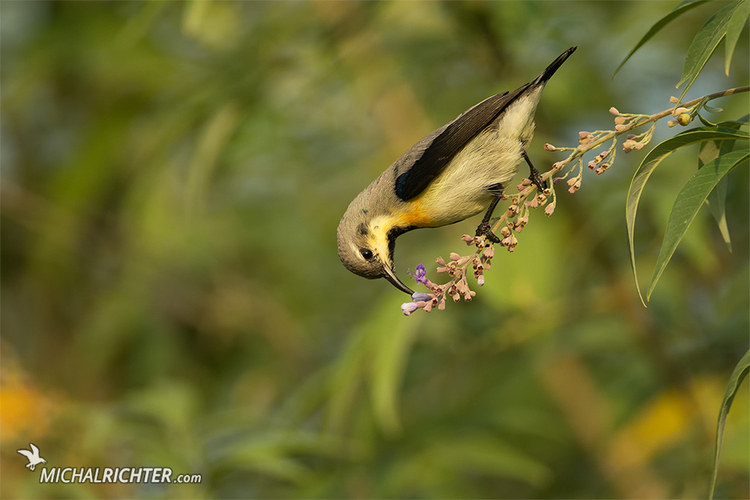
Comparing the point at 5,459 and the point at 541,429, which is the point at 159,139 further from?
the point at 541,429

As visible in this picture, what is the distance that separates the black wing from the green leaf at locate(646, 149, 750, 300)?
32.6 inches

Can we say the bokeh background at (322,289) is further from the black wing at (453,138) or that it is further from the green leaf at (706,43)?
the green leaf at (706,43)

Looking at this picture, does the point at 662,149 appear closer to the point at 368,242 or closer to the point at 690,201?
the point at 690,201

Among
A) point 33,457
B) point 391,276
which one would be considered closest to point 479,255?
point 391,276

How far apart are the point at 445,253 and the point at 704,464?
4.56 ft

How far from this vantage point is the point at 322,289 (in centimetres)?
547

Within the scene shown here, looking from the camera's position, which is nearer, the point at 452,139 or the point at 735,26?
the point at 735,26

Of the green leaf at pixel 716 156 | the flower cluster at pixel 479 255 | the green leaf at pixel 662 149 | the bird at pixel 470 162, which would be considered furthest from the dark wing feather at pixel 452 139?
the green leaf at pixel 662 149

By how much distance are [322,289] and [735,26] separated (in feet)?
14.8

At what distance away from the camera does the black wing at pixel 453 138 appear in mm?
2018

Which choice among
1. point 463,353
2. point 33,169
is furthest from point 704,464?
point 33,169

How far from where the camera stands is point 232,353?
5.26m

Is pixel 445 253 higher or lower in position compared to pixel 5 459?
higher

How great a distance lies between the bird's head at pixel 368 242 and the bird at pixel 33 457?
1.86 meters
